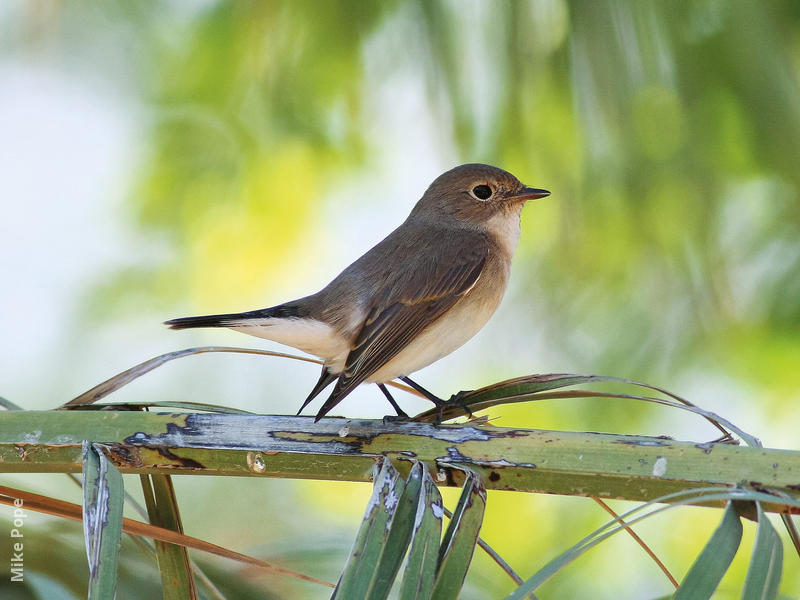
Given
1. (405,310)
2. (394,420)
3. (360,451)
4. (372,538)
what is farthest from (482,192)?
(372,538)

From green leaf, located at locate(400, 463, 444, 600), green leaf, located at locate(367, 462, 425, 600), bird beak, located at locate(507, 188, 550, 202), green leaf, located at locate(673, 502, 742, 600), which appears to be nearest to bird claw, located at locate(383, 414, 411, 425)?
green leaf, located at locate(367, 462, 425, 600)

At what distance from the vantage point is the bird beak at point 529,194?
3470 millimetres

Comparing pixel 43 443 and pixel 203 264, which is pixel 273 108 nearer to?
pixel 203 264

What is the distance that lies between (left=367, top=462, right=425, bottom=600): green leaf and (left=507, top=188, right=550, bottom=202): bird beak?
6.74 feet

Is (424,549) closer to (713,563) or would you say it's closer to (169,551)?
(713,563)

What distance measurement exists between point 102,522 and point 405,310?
170 centimetres

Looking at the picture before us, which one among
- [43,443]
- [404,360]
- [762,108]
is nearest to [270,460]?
[43,443]

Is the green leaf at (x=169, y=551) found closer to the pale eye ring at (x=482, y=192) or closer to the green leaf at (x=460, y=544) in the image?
the green leaf at (x=460, y=544)

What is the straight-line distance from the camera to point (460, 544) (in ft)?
4.50

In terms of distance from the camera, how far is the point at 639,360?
3797mm

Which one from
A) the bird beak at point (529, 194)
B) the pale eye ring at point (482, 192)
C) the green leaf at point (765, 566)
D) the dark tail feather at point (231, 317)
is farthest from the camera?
the pale eye ring at point (482, 192)

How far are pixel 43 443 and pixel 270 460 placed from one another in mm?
448

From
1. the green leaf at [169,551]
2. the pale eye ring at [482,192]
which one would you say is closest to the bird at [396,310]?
the pale eye ring at [482,192]

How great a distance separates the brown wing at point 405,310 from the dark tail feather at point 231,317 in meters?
0.30
